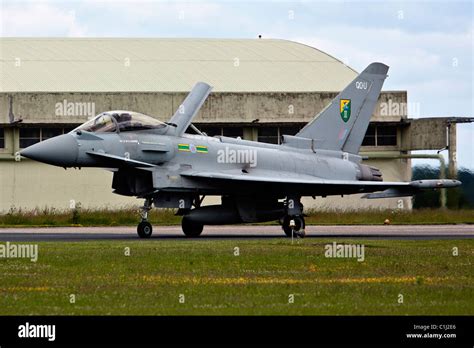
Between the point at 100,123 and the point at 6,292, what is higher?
the point at 100,123

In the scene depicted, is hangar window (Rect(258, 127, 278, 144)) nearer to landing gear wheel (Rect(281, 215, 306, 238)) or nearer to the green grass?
the green grass

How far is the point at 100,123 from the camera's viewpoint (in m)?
27.2

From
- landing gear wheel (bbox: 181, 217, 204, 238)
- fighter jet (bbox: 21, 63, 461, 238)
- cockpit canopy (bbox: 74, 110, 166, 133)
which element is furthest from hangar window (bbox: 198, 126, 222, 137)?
cockpit canopy (bbox: 74, 110, 166, 133)

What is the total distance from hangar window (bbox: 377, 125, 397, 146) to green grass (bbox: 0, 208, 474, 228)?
671 cm

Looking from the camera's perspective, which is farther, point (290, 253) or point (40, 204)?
point (40, 204)

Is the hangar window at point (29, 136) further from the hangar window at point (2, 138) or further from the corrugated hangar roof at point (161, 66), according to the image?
the corrugated hangar roof at point (161, 66)

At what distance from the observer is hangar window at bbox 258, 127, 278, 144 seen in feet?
152

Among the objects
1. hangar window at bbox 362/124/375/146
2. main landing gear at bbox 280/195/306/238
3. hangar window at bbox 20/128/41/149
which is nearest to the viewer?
main landing gear at bbox 280/195/306/238

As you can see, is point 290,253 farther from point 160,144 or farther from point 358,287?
point 160,144

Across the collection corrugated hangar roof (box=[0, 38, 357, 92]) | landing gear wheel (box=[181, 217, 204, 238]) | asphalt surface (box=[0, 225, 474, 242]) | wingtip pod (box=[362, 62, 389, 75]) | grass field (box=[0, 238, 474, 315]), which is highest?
corrugated hangar roof (box=[0, 38, 357, 92])

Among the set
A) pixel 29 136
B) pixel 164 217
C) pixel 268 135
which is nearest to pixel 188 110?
pixel 164 217

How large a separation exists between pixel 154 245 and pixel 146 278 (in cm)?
712

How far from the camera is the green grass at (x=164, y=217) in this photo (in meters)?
37.6

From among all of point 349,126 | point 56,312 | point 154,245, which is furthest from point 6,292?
point 349,126
